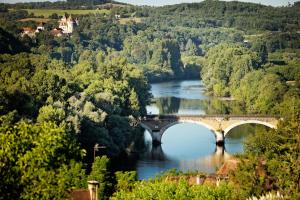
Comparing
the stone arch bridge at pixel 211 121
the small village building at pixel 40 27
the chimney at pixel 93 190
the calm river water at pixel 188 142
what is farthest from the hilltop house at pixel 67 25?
the chimney at pixel 93 190

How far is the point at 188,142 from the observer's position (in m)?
62.5

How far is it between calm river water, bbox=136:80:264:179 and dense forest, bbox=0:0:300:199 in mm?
2048

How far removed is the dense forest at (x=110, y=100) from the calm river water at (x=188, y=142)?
2.05m

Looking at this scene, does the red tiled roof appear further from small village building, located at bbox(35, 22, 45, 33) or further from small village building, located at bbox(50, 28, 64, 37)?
small village building, located at bbox(35, 22, 45, 33)

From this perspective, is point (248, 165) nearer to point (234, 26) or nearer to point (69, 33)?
point (69, 33)

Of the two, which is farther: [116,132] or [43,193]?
[116,132]

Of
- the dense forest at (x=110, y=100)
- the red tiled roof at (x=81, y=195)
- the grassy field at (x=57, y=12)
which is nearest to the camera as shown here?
the dense forest at (x=110, y=100)

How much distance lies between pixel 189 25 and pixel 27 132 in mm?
181256

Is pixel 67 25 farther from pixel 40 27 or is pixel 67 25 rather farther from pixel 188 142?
pixel 188 142

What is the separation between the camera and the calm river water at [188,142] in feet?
172

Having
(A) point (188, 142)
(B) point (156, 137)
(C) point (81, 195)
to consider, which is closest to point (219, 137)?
(A) point (188, 142)

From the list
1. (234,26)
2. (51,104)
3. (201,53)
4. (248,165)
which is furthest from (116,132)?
(234,26)

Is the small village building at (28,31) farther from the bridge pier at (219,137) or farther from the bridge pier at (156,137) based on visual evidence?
→ the bridge pier at (219,137)

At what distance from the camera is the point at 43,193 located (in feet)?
52.7
